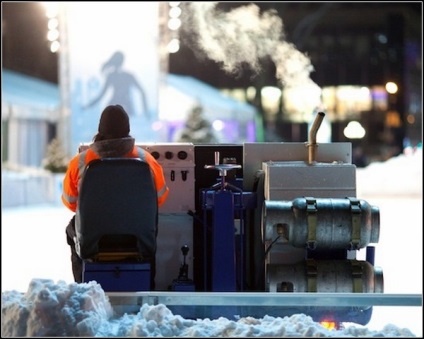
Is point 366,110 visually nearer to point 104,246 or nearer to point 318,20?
point 318,20

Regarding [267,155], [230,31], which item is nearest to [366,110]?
[230,31]

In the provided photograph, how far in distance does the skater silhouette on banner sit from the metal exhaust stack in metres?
9.18

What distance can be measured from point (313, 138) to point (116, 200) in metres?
1.51

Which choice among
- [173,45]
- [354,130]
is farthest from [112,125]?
[354,130]

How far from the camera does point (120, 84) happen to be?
13.9 metres

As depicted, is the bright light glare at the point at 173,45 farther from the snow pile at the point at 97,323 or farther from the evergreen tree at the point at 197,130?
the snow pile at the point at 97,323

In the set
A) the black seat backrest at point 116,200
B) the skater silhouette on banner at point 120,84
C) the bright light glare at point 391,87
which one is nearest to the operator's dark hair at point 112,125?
the black seat backrest at point 116,200

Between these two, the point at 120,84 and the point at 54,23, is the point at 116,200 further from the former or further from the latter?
the point at 54,23

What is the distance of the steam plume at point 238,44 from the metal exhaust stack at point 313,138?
3428mm

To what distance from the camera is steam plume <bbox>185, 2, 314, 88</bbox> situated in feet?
28.6

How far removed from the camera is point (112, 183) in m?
3.83

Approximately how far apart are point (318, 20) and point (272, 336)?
20.2 metres

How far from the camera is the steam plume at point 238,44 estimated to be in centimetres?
871

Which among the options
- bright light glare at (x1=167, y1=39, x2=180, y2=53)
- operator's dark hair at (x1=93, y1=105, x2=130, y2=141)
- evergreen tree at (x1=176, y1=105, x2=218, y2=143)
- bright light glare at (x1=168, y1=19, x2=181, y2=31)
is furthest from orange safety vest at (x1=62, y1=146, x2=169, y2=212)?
evergreen tree at (x1=176, y1=105, x2=218, y2=143)
